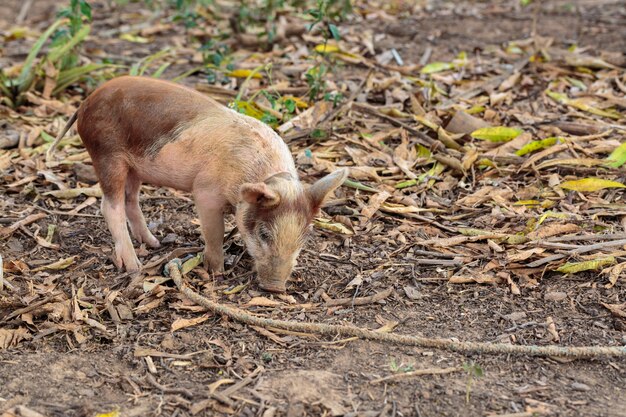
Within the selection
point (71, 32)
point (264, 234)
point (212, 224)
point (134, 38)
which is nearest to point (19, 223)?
point (212, 224)

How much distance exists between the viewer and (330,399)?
3.73 meters

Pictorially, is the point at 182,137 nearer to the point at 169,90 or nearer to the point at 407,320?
the point at 169,90

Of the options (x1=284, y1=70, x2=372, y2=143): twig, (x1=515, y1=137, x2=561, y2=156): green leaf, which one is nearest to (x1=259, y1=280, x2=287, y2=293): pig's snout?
(x1=284, y1=70, x2=372, y2=143): twig

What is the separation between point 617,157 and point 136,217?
3519 millimetres

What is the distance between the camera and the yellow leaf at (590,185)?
580cm

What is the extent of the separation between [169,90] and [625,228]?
3.01 meters

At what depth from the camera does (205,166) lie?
492 centimetres

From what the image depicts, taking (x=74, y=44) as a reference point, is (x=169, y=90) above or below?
above

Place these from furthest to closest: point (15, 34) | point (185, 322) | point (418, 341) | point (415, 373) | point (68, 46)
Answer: point (15, 34)
point (68, 46)
point (185, 322)
point (418, 341)
point (415, 373)

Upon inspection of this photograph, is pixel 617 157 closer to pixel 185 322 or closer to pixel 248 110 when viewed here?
pixel 248 110

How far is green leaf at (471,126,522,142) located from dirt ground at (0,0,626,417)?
1143mm

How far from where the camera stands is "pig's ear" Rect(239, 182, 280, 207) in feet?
14.6

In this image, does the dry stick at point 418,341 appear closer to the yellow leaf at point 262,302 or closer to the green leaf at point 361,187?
the yellow leaf at point 262,302

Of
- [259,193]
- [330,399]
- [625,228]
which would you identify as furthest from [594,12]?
[330,399]
